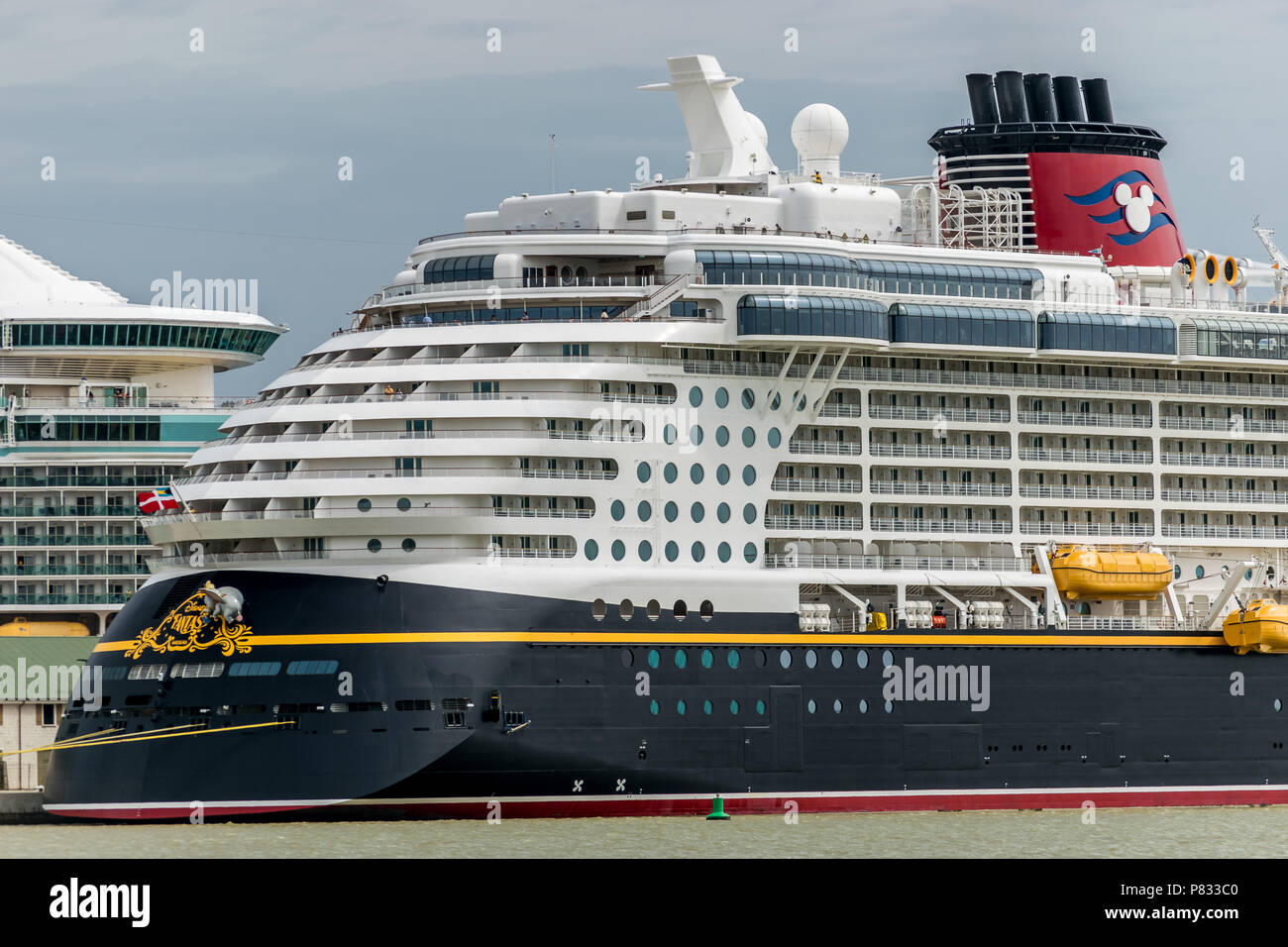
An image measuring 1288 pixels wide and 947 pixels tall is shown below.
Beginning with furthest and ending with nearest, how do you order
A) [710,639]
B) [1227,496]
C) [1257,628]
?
1. [1227,496]
2. [1257,628]
3. [710,639]

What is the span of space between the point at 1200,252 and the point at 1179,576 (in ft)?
27.3

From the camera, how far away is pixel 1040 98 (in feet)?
201

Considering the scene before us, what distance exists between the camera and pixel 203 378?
267ft

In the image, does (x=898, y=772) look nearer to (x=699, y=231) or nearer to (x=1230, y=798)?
(x=1230, y=798)

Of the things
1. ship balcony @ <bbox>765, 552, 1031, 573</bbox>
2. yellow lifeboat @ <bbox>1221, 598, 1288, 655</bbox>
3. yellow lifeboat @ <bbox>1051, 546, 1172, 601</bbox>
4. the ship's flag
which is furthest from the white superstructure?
yellow lifeboat @ <bbox>1221, 598, 1288, 655</bbox>

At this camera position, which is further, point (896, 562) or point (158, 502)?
point (896, 562)

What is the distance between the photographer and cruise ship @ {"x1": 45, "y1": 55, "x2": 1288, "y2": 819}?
44.1 meters

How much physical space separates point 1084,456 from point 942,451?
390 cm

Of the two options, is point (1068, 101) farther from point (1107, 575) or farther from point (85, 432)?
point (85, 432)

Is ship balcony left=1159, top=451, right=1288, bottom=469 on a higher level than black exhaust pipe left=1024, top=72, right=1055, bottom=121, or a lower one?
lower

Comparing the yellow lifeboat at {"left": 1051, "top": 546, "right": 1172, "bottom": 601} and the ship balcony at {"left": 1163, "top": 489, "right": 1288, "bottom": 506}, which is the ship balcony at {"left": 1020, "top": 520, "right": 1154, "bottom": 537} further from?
the ship balcony at {"left": 1163, "top": 489, "right": 1288, "bottom": 506}

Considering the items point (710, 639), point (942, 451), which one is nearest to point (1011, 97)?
point (942, 451)

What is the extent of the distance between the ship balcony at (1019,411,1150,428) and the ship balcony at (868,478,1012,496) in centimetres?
174
